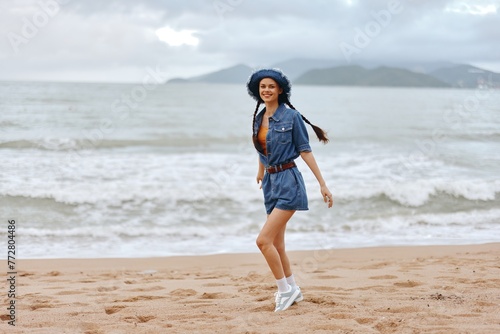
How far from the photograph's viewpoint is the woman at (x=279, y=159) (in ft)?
14.1

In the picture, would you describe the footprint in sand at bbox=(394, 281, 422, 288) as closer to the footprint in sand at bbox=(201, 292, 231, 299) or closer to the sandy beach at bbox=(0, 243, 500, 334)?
the sandy beach at bbox=(0, 243, 500, 334)

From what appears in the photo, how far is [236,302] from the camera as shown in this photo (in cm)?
490

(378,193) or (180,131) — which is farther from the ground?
(180,131)

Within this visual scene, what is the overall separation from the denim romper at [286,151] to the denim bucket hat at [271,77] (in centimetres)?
18

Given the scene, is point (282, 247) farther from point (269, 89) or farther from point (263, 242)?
point (269, 89)

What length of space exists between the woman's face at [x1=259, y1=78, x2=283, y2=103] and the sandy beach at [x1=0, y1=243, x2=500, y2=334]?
1.65 meters

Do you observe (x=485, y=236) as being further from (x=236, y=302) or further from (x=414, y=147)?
(x=414, y=147)

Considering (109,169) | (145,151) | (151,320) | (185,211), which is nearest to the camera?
(151,320)

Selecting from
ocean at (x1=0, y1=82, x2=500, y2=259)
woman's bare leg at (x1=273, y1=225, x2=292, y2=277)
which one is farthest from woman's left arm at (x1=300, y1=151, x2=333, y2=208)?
ocean at (x1=0, y1=82, x2=500, y2=259)

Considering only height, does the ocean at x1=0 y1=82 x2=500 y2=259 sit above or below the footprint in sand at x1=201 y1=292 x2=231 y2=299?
above

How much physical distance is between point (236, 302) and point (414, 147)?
59.4ft

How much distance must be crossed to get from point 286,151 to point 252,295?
156 centimetres

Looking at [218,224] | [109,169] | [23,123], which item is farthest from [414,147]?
[23,123]

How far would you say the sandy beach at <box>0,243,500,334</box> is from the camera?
4141 millimetres
